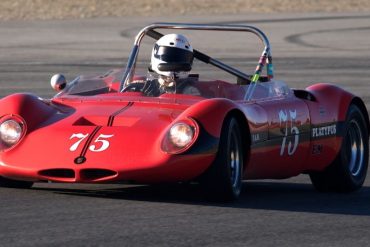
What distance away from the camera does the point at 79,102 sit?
957 cm

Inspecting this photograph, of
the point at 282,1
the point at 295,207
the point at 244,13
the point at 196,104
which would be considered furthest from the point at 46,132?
the point at 282,1

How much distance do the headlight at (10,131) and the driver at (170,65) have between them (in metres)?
1.21

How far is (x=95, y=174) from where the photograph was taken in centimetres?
864

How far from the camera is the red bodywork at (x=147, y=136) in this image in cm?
862

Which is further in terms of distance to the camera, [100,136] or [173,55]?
[173,55]

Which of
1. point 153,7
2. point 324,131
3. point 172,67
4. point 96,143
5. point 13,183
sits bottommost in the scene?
point 153,7

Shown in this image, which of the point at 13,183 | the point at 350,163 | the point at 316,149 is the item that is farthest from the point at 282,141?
the point at 13,183

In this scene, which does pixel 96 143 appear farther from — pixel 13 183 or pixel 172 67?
pixel 172 67

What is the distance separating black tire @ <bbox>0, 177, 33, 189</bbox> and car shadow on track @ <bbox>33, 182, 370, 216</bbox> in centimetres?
8

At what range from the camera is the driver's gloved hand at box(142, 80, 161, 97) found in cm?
995

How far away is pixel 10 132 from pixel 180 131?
1.22 metres

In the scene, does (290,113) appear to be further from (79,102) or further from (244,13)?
(244,13)

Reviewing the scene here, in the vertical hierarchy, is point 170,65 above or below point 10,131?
above

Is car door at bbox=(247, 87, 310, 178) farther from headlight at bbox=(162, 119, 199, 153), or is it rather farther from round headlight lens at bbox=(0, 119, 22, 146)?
round headlight lens at bbox=(0, 119, 22, 146)
